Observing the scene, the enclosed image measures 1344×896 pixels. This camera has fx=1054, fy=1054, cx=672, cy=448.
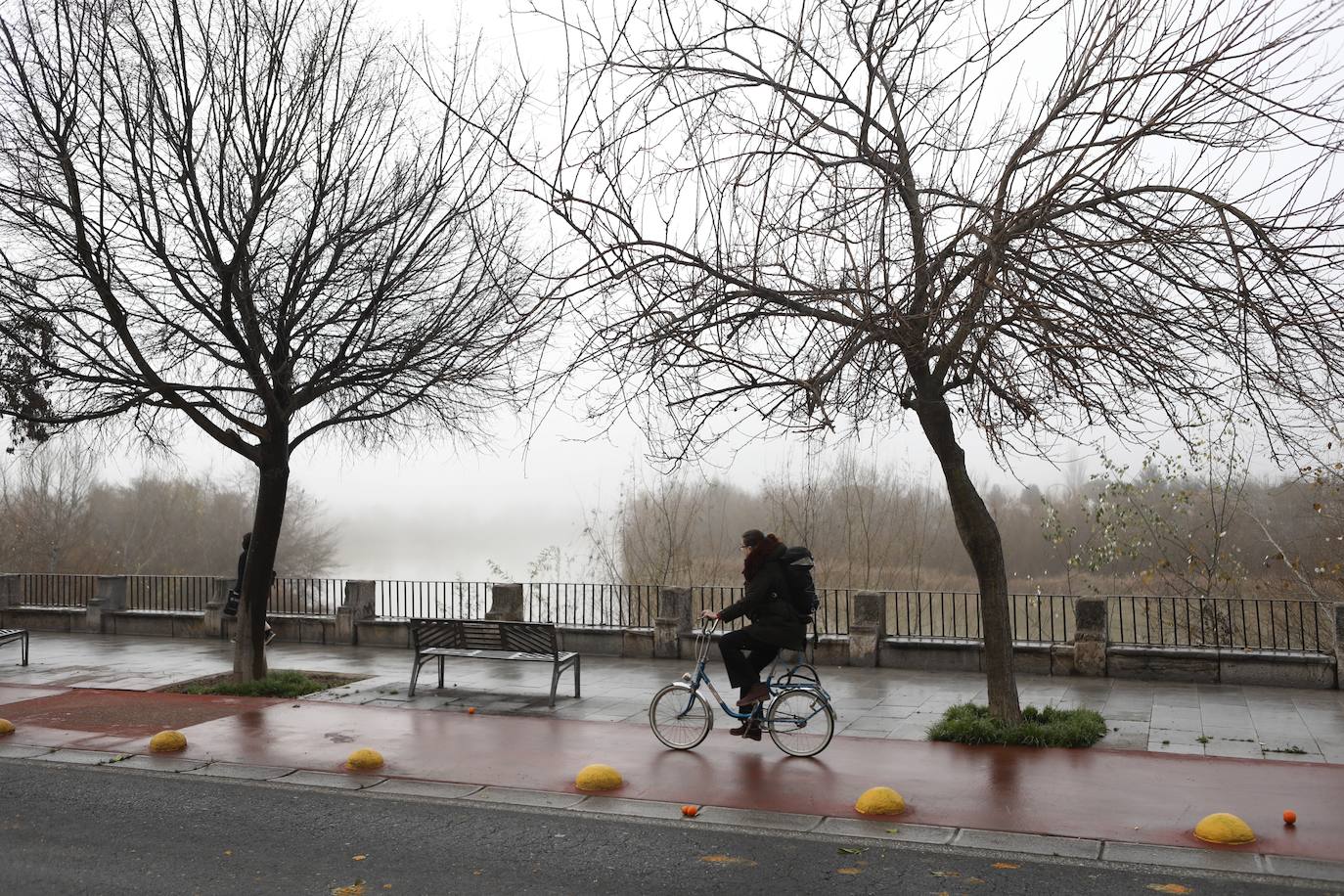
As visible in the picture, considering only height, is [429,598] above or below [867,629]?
above

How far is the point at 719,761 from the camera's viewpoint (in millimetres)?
9047

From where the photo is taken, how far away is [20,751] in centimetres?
977

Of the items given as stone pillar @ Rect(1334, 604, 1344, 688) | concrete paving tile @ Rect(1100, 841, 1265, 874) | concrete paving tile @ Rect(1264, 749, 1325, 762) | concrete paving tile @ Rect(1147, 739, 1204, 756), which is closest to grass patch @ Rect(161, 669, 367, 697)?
concrete paving tile @ Rect(1147, 739, 1204, 756)

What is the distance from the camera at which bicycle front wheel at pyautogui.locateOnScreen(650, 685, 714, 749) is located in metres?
9.49

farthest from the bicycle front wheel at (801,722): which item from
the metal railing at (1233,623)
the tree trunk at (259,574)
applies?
the tree trunk at (259,574)

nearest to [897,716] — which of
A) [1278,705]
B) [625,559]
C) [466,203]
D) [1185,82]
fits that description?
[1278,705]

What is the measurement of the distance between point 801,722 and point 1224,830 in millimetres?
3447

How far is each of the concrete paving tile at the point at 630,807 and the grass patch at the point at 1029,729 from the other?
3.38 m

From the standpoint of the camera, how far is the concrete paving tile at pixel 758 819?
7184mm

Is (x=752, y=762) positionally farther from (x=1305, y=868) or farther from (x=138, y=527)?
(x=138, y=527)

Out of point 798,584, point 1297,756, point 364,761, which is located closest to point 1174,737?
point 1297,756

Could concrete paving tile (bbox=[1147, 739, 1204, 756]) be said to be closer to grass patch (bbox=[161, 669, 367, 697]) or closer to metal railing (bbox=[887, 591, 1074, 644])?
metal railing (bbox=[887, 591, 1074, 644])

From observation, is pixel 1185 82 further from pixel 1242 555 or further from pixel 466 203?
pixel 1242 555

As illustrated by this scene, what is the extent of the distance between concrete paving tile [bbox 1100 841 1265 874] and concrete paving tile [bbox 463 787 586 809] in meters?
3.72
